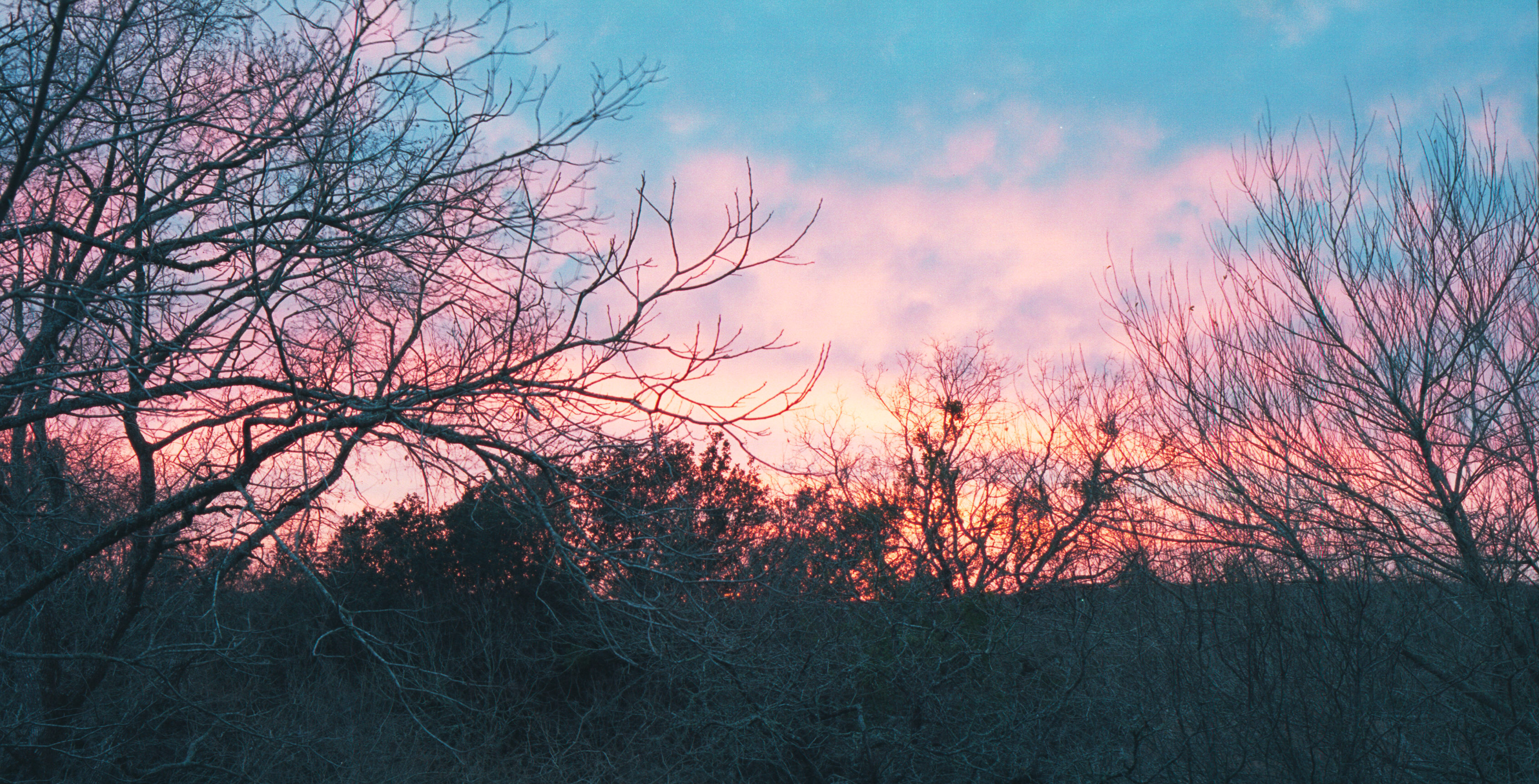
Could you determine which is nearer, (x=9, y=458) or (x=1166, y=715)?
(x=9, y=458)

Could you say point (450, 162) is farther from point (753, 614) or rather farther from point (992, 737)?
point (992, 737)

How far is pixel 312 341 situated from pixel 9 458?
168 inches

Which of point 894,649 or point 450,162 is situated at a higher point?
point 450,162

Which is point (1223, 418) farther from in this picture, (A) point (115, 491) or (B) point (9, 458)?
(B) point (9, 458)

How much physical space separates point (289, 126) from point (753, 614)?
9.25 m

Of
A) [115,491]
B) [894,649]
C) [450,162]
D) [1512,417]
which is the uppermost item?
[450,162]

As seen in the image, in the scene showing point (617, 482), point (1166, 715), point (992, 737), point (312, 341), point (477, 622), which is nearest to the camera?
point (617, 482)

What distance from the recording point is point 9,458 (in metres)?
7.20

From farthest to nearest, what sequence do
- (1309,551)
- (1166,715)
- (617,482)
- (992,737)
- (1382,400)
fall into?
(992,737)
(1166,715)
(1309,551)
(1382,400)
(617,482)

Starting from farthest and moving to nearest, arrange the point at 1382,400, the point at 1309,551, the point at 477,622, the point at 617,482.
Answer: the point at 477,622, the point at 1309,551, the point at 1382,400, the point at 617,482

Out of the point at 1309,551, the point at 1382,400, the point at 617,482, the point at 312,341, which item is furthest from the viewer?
the point at 1309,551

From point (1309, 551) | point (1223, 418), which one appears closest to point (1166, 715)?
point (1309, 551)

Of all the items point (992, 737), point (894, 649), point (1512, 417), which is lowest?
point (992, 737)

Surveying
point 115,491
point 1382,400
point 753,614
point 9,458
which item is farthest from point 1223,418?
point 9,458
